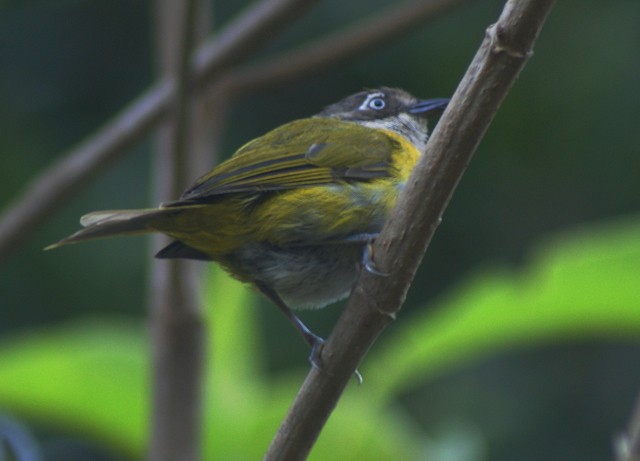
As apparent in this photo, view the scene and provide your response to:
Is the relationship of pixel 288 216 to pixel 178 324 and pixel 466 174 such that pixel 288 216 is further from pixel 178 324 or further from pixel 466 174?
pixel 466 174

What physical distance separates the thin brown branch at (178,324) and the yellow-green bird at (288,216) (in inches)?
6.0

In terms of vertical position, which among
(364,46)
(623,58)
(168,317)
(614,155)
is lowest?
(614,155)

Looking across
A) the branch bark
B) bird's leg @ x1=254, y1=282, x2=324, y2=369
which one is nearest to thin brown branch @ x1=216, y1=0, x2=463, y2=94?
the branch bark

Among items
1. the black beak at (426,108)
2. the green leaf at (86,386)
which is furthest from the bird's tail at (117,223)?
the black beak at (426,108)

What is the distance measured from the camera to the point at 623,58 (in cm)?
640

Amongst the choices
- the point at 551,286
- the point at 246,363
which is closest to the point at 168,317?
the point at 246,363

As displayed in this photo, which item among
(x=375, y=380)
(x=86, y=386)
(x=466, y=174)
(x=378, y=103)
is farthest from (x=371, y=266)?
(x=466, y=174)

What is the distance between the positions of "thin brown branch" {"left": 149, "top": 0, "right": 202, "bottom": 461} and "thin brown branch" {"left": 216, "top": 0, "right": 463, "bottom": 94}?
2.36 ft

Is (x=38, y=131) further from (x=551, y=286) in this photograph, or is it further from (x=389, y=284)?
(x=389, y=284)

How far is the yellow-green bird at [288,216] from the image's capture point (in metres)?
2.74

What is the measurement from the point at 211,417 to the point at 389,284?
4.58ft

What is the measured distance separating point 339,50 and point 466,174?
273 centimetres

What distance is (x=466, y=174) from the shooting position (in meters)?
6.34

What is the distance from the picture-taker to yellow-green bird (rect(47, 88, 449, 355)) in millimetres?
2744
